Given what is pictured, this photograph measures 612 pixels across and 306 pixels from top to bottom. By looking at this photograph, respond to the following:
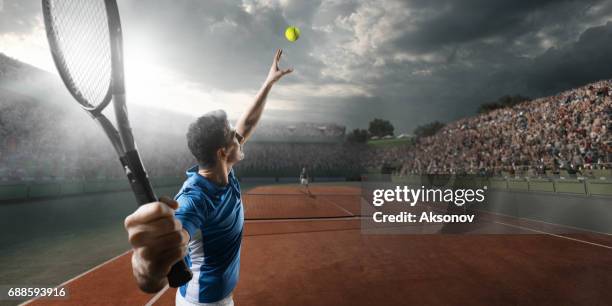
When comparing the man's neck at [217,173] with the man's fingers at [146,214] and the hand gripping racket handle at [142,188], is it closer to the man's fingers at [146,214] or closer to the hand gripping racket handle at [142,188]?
the hand gripping racket handle at [142,188]

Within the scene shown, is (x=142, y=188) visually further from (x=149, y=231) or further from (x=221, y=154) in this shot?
(x=221, y=154)

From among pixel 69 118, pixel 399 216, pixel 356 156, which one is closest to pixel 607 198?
pixel 399 216

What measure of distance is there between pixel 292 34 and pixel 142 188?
280 inches

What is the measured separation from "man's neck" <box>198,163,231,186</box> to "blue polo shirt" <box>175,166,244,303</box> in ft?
0.13

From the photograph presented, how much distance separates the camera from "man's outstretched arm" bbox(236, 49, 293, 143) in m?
3.45

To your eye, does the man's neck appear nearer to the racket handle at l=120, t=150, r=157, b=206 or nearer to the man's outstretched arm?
the racket handle at l=120, t=150, r=157, b=206

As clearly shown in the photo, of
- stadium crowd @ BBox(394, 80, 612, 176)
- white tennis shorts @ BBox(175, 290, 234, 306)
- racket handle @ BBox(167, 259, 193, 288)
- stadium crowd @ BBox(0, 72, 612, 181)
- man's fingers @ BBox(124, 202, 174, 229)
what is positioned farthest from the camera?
stadium crowd @ BBox(0, 72, 612, 181)

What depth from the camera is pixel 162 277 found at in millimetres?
1588

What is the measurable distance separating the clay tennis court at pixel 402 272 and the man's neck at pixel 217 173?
4.23m

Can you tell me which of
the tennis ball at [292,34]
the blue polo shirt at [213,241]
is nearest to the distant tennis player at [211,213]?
the blue polo shirt at [213,241]

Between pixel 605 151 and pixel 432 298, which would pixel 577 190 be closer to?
pixel 605 151

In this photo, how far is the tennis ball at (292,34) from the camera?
323 inches

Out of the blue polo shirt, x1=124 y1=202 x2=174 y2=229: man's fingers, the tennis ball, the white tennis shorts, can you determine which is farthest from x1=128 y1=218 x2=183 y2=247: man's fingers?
the tennis ball

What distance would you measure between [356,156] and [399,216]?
5086 centimetres
